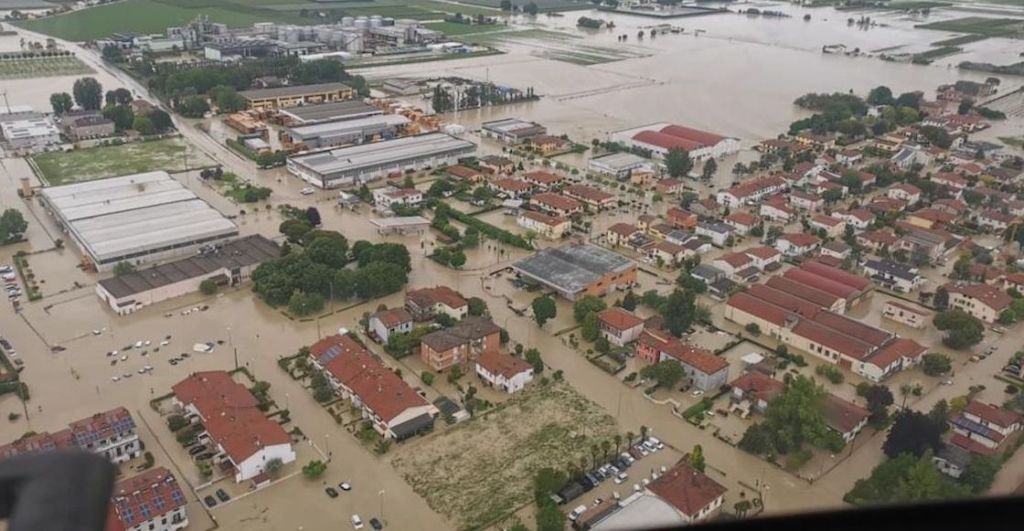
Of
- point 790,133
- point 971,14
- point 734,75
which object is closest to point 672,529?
point 790,133

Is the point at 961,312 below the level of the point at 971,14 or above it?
below

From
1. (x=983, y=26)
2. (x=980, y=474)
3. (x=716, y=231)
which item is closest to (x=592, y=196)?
(x=716, y=231)

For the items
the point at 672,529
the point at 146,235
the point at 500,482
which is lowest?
the point at 500,482

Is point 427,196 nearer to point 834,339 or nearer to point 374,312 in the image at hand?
point 374,312

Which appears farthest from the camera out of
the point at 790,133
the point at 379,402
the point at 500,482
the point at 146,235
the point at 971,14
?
the point at 971,14

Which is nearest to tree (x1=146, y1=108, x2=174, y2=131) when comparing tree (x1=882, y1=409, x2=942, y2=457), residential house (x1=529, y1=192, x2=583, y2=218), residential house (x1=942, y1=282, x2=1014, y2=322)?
residential house (x1=529, y1=192, x2=583, y2=218)
